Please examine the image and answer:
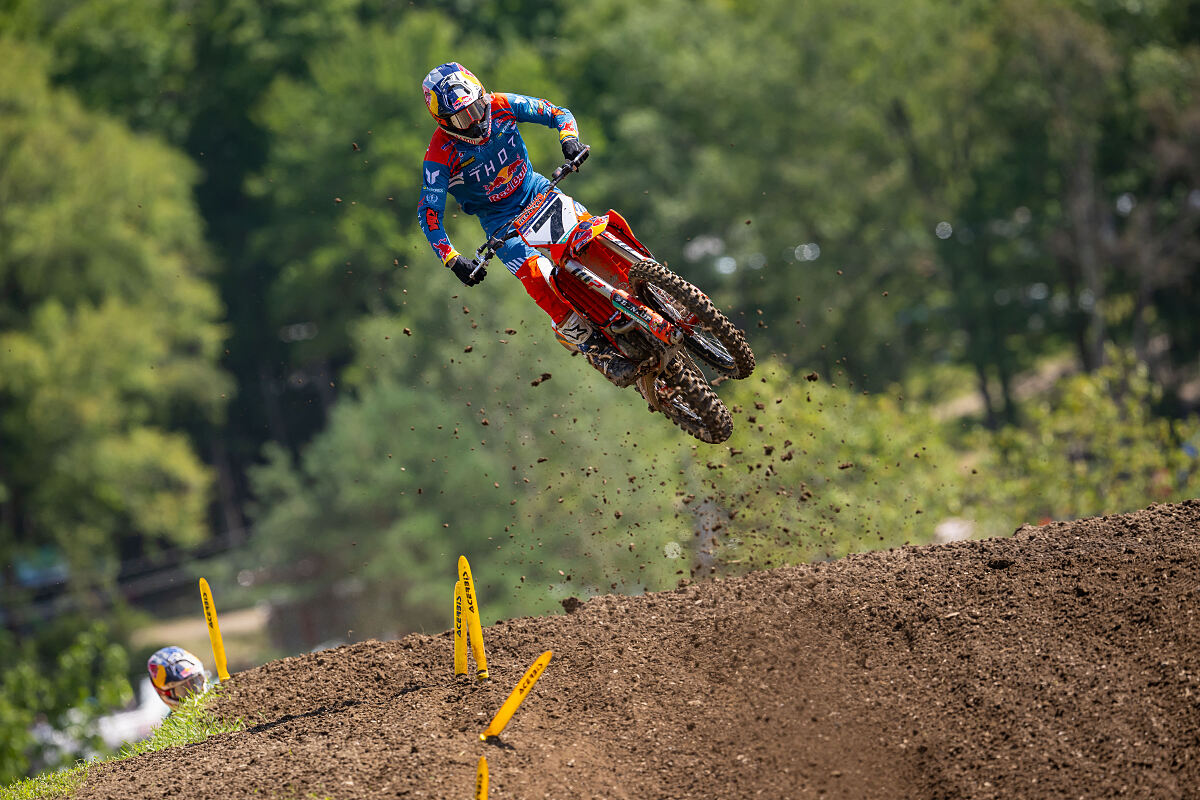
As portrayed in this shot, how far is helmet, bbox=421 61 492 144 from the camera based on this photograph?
32.4 ft

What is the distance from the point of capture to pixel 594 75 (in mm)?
49656

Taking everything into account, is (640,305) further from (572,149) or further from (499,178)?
(499,178)

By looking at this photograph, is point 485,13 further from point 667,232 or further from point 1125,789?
point 1125,789

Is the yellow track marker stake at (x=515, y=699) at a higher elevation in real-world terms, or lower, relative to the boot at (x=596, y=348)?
lower

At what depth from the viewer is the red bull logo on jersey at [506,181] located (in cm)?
1049

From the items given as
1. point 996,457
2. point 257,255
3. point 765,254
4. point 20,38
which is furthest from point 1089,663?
point 20,38

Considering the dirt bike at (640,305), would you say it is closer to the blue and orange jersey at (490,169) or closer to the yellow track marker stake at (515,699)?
the blue and orange jersey at (490,169)

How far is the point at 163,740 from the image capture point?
10.7m

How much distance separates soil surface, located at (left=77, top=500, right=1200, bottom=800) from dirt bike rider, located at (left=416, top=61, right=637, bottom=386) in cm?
248

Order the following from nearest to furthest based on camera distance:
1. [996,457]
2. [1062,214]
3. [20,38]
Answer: [996,457] → [1062,214] → [20,38]

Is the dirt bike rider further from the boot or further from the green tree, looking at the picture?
the green tree

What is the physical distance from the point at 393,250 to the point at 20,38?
54.4 feet

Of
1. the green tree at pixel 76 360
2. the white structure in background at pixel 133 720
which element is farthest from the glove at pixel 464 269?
the green tree at pixel 76 360

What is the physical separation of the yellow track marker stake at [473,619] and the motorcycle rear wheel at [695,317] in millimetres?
2801
